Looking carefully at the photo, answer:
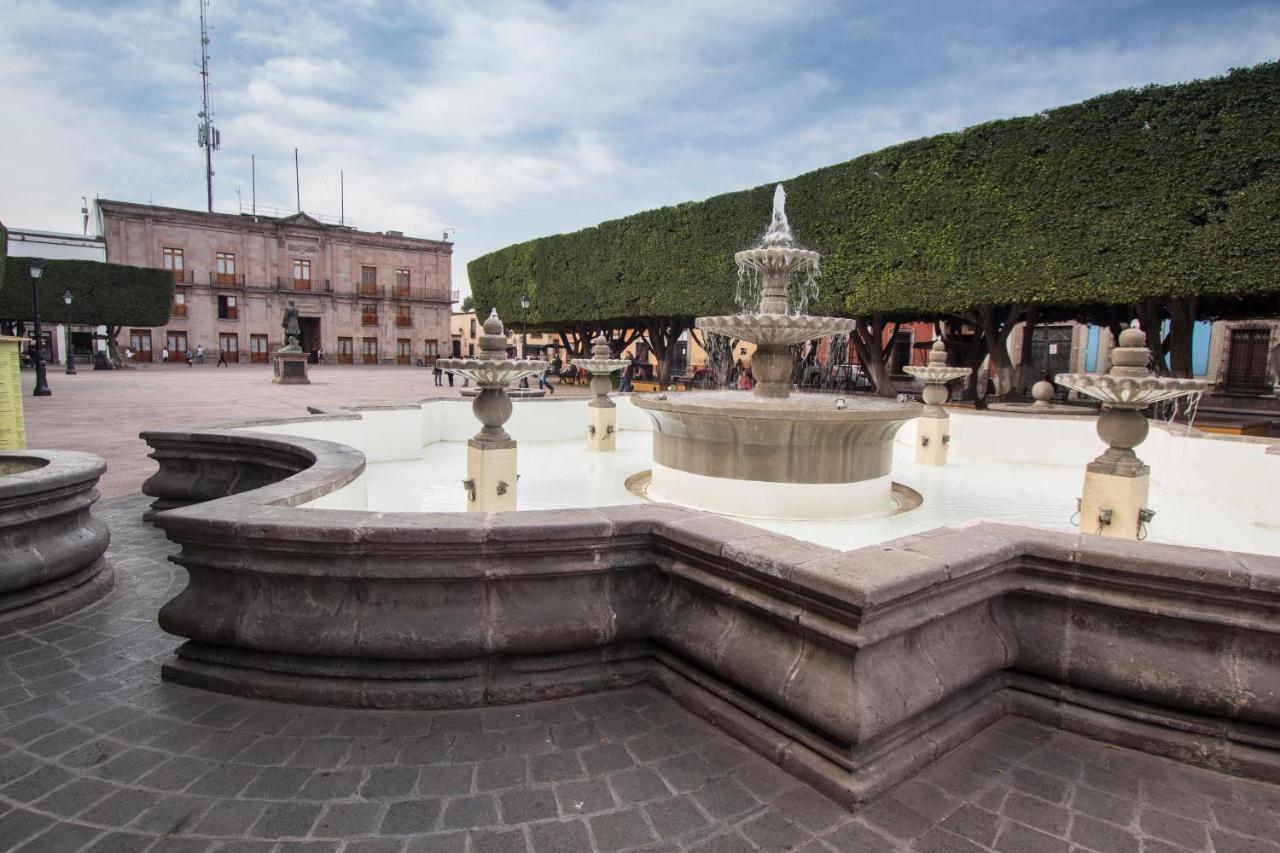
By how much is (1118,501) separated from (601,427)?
753 cm

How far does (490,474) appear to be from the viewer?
6.81m

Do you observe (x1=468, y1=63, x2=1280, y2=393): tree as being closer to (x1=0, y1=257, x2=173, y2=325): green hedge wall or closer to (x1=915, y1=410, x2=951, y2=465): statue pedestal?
(x1=915, y1=410, x2=951, y2=465): statue pedestal

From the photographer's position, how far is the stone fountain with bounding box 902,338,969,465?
1076 centimetres

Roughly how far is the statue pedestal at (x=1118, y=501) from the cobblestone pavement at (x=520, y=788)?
14.7 ft

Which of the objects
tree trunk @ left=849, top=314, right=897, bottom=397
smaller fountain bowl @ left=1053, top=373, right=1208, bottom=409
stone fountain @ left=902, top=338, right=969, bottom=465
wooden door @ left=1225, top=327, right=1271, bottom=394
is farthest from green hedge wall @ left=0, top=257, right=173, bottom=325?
wooden door @ left=1225, top=327, right=1271, bottom=394

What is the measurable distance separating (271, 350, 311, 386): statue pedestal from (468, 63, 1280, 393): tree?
15.2m

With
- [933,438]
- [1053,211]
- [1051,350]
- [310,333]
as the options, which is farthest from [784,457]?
[310,333]

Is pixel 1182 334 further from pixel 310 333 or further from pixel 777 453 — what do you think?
pixel 310 333

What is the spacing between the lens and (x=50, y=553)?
3.65 meters

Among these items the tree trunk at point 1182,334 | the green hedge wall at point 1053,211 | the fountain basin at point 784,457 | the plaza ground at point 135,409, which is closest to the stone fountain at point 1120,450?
the fountain basin at point 784,457

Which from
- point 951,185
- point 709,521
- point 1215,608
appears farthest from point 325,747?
point 951,185

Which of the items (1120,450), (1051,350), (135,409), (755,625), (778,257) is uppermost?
(778,257)

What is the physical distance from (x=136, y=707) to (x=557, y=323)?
30704 millimetres

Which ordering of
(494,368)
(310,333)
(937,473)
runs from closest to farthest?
(494,368)
(937,473)
(310,333)
